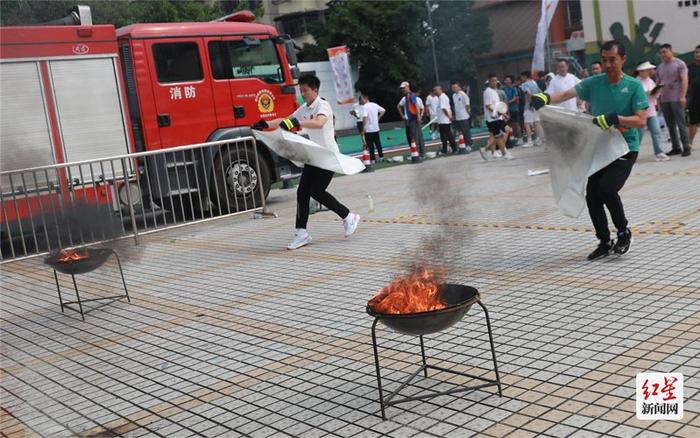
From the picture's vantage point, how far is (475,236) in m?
7.81

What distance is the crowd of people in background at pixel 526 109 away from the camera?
12109 mm

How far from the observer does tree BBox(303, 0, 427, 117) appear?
40.0 meters

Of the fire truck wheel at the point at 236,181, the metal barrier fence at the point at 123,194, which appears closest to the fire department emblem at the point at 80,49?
the metal barrier fence at the point at 123,194

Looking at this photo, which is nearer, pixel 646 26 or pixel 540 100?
pixel 540 100

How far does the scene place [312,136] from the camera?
8.12m

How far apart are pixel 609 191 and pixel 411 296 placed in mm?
3112

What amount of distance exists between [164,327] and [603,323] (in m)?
3.24

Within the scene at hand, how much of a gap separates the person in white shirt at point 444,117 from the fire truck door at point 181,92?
297 inches

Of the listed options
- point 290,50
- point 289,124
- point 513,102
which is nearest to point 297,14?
point 513,102

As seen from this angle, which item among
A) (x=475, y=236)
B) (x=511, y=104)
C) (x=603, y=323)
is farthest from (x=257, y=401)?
(x=511, y=104)

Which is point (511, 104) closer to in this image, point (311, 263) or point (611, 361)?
point (311, 263)

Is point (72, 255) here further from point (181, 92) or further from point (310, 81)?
point (181, 92)

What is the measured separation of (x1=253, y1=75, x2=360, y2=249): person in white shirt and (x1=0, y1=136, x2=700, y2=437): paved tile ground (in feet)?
0.82

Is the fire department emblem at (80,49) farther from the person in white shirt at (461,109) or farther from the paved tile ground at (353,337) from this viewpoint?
the person in white shirt at (461,109)
